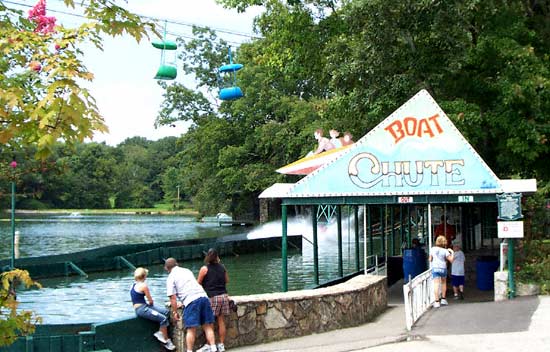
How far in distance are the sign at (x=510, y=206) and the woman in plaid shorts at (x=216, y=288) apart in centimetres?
679

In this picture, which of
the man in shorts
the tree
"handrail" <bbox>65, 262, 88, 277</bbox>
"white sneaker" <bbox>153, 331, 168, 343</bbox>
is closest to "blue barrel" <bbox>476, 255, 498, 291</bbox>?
the man in shorts

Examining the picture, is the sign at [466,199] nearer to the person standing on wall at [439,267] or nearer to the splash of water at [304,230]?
the person standing on wall at [439,267]

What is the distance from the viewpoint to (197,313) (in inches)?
434

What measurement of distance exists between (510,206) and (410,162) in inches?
92.5

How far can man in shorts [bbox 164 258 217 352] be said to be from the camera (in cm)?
1102

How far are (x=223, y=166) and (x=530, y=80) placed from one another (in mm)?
46475

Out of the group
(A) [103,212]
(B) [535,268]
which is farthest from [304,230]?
(A) [103,212]

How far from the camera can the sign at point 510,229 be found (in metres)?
15.2

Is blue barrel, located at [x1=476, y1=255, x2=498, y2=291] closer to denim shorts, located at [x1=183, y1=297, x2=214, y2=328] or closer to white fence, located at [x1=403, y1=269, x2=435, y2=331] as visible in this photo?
white fence, located at [x1=403, y1=269, x2=435, y2=331]

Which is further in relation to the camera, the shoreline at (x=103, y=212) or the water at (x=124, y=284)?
the shoreline at (x=103, y=212)

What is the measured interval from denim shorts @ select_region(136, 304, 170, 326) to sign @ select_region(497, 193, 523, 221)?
7.76 meters

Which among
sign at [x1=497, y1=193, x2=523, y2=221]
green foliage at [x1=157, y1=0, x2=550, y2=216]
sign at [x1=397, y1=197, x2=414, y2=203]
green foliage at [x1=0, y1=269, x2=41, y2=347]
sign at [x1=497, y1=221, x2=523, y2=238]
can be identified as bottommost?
green foliage at [x1=0, y1=269, x2=41, y2=347]

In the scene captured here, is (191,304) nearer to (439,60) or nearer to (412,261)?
(412,261)

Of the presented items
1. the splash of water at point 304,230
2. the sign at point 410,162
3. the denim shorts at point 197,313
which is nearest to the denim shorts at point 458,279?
the sign at point 410,162
